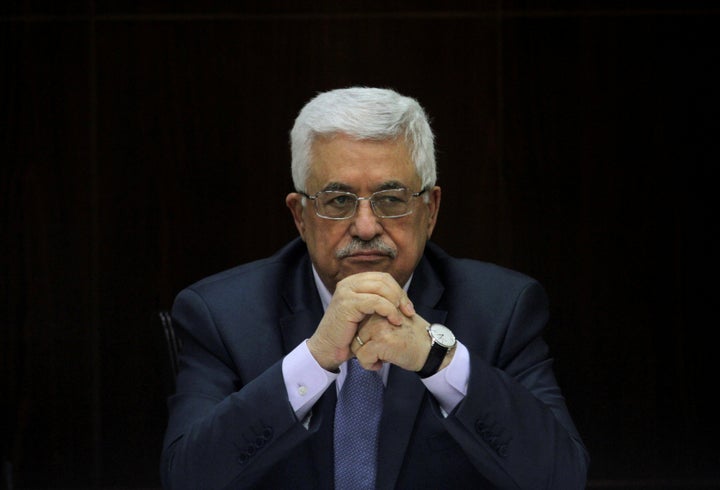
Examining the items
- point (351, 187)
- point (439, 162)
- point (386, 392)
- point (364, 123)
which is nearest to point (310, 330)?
point (386, 392)

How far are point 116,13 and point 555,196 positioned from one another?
1738mm

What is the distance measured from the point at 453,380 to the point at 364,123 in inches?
21.1

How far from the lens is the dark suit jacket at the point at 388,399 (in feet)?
6.57

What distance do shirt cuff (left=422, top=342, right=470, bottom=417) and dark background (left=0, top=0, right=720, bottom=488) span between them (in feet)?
6.91

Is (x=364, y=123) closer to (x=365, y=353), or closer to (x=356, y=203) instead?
(x=356, y=203)

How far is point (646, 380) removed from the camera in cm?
411

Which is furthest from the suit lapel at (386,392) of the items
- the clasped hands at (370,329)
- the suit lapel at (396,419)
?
the clasped hands at (370,329)

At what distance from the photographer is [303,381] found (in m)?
2.03

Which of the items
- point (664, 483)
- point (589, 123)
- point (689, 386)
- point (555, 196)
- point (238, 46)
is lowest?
point (664, 483)

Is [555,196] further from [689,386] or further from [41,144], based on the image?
[41,144]

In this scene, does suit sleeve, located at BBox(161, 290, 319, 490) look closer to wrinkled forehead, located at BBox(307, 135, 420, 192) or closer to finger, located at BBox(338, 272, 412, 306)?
finger, located at BBox(338, 272, 412, 306)

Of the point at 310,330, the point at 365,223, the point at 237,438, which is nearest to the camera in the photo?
the point at 237,438

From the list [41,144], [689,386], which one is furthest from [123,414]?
[689,386]

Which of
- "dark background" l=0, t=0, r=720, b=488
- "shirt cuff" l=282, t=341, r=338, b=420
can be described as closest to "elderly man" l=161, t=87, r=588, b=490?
"shirt cuff" l=282, t=341, r=338, b=420
